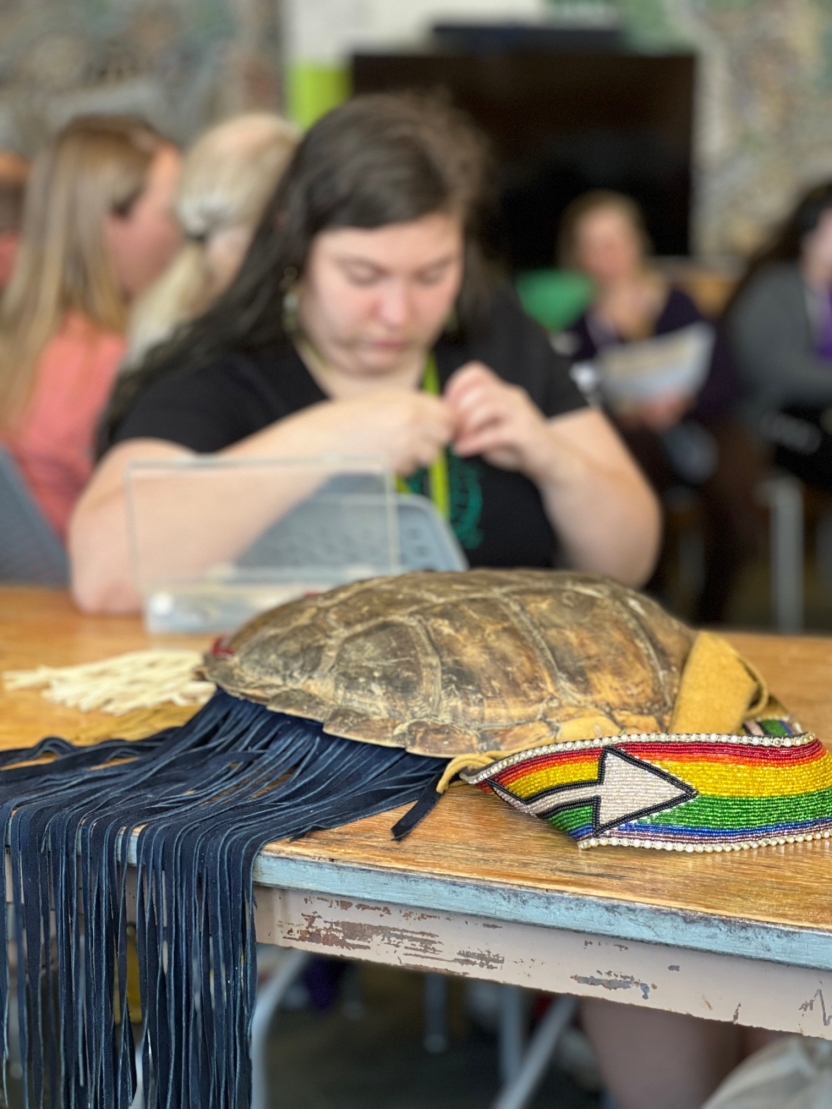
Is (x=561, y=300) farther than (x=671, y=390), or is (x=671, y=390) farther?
(x=561, y=300)

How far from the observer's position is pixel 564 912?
0.72 meters

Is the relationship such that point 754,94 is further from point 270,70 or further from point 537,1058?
point 537,1058

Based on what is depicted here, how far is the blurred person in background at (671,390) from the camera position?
3.96 meters

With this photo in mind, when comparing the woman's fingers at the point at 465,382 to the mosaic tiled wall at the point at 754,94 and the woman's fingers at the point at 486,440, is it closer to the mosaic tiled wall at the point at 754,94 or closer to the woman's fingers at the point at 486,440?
the woman's fingers at the point at 486,440

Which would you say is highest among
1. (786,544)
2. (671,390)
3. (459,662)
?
(459,662)

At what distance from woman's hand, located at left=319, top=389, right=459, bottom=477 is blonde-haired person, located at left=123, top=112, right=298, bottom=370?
2.02 ft

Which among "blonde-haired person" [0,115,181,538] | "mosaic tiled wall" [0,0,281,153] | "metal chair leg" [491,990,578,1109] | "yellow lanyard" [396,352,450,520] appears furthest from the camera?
"mosaic tiled wall" [0,0,281,153]

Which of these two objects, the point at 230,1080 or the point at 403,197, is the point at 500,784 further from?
the point at 403,197

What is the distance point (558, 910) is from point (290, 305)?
3.65ft

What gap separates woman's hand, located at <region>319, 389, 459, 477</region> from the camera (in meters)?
1.43

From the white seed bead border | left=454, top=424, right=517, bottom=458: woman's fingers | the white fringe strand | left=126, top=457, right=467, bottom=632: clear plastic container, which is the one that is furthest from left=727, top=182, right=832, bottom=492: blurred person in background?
the white seed bead border

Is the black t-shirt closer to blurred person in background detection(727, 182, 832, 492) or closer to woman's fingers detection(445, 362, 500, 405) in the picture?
woman's fingers detection(445, 362, 500, 405)

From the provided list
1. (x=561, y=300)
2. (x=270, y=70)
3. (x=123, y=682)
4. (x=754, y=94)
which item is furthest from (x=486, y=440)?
(x=754, y=94)

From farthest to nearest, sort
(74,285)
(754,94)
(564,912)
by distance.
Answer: (754,94)
(74,285)
(564,912)
